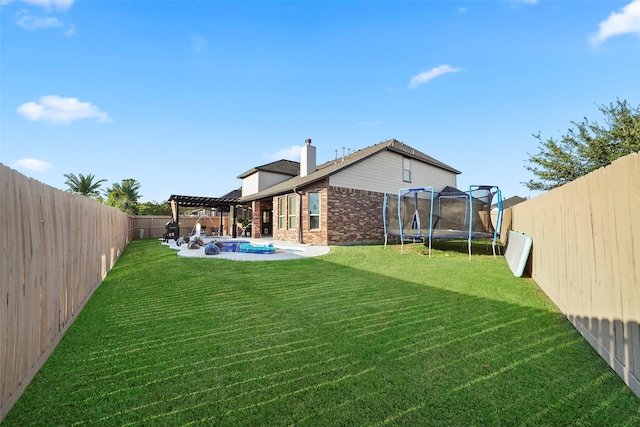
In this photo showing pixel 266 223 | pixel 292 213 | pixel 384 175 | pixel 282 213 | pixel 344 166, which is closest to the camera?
pixel 344 166

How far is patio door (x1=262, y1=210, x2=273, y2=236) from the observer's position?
18.5 m

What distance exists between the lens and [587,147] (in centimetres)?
1734

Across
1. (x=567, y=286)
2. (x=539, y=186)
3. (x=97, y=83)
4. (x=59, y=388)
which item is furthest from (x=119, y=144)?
(x=539, y=186)

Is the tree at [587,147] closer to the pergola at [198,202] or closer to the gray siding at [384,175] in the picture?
the gray siding at [384,175]

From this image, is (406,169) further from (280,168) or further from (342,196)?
(280,168)

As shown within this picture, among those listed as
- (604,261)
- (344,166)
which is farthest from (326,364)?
(344,166)

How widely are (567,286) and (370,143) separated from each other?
53.3ft

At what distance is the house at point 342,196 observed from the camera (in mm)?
12875

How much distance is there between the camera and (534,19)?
8.84 meters

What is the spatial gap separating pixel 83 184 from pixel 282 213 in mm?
27364

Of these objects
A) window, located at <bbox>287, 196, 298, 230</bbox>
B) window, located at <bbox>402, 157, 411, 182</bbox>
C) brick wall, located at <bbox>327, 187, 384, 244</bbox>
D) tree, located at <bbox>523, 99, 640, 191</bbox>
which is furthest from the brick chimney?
tree, located at <bbox>523, 99, 640, 191</bbox>

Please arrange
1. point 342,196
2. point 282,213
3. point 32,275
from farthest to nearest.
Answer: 1. point 282,213
2. point 342,196
3. point 32,275

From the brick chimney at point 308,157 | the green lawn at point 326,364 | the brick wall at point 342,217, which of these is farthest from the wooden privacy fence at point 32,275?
the brick chimney at point 308,157

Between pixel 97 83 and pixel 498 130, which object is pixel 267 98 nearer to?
pixel 97 83
